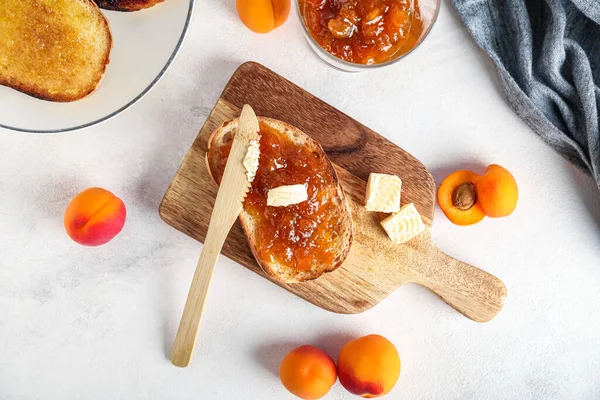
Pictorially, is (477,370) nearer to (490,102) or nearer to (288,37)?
(490,102)

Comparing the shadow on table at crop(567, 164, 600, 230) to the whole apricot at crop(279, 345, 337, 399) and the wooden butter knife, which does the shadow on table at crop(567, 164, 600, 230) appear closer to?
the whole apricot at crop(279, 345, 337, 399)

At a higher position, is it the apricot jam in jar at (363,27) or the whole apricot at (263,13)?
the apricot jam in jar at (363,27)

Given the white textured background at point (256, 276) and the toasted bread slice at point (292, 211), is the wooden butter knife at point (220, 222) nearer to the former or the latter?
the toasted bread slice at point (292, 211)

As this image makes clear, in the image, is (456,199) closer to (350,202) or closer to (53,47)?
(350,202)

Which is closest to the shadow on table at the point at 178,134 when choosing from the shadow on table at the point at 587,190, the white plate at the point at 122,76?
the white plate at the point at 122,76

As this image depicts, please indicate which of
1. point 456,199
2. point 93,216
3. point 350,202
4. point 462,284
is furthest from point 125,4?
point 462,284

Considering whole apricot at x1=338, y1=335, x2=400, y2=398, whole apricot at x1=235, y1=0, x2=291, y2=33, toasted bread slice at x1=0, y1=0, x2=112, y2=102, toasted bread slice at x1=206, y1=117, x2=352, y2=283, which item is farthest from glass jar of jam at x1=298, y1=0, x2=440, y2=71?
whole apricot at x1=338, y1=335, x2=400, y2=398
